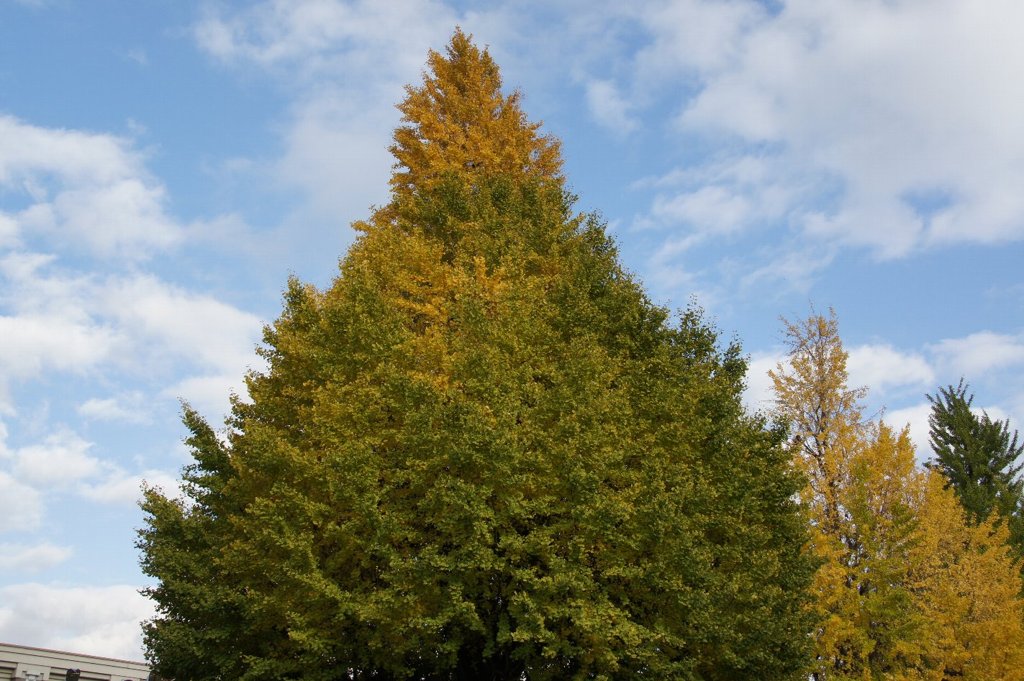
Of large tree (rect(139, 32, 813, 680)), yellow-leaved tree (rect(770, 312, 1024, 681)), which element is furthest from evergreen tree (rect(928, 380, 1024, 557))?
large tree (rect(139, 32, 813, 680))

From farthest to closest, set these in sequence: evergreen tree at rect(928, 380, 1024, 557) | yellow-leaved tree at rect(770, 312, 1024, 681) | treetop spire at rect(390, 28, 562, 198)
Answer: evergreen tree at rect(928, 380, 1024, 557), treetop spire at rect(390, 28, 562, 198), yellow-leaved tree at rect(770, 312, 1024, 681)

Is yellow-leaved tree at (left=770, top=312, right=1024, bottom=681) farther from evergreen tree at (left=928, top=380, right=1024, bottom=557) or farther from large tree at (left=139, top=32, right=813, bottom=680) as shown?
evergreen tree at (left=928, top=380, right=1024, bottom=557)

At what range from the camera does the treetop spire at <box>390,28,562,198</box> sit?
94.1 feet

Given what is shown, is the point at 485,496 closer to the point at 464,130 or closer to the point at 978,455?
the point at 464,130

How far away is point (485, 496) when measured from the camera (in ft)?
50.8

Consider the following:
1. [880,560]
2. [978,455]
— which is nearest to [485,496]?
[880,560]

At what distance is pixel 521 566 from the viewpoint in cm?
1623

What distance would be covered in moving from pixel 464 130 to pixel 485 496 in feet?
61.4

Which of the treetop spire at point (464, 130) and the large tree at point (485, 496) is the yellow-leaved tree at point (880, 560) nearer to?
the large tree at point (485, 496)

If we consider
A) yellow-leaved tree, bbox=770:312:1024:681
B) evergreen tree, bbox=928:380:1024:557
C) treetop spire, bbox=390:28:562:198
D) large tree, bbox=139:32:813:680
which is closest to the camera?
large tree, bbox=139:32:813:680

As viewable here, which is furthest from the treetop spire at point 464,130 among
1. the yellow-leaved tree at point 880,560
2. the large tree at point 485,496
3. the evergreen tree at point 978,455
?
the evergreen tree at point 978,455

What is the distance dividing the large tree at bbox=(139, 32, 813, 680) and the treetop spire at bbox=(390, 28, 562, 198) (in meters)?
A: 5.40

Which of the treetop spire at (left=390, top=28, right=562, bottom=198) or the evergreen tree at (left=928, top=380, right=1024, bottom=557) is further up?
the treetop spire at (left=390, top=28, right=562, bottom=198)

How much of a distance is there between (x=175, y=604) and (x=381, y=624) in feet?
28.9
